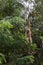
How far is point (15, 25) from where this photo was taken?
388 centimetres

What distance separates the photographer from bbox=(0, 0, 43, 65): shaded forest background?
3.74 meters

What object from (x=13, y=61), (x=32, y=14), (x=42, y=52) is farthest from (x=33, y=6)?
(x=13, y=61)

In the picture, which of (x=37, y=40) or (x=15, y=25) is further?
(x=37, y=40)

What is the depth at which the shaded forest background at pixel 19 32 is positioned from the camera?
3740 millimetres

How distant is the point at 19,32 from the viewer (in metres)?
4.47

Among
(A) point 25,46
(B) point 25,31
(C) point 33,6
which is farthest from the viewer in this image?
(C) point 33,6

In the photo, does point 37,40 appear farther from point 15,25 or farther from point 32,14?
point 15,25

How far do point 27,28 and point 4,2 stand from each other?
31.4 inches

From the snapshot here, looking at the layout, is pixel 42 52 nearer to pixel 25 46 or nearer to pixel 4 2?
pixel 25 46

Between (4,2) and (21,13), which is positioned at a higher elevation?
(4,2)

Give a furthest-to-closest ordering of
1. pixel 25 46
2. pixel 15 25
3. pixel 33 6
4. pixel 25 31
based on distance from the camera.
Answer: pixel 33 6
pixel 25 31
pixel 25 46
pixel 15 25

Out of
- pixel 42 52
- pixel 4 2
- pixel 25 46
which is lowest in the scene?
pixel 42 52

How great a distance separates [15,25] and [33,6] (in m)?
1.23

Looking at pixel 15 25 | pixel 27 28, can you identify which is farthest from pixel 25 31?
pixel 15 25
